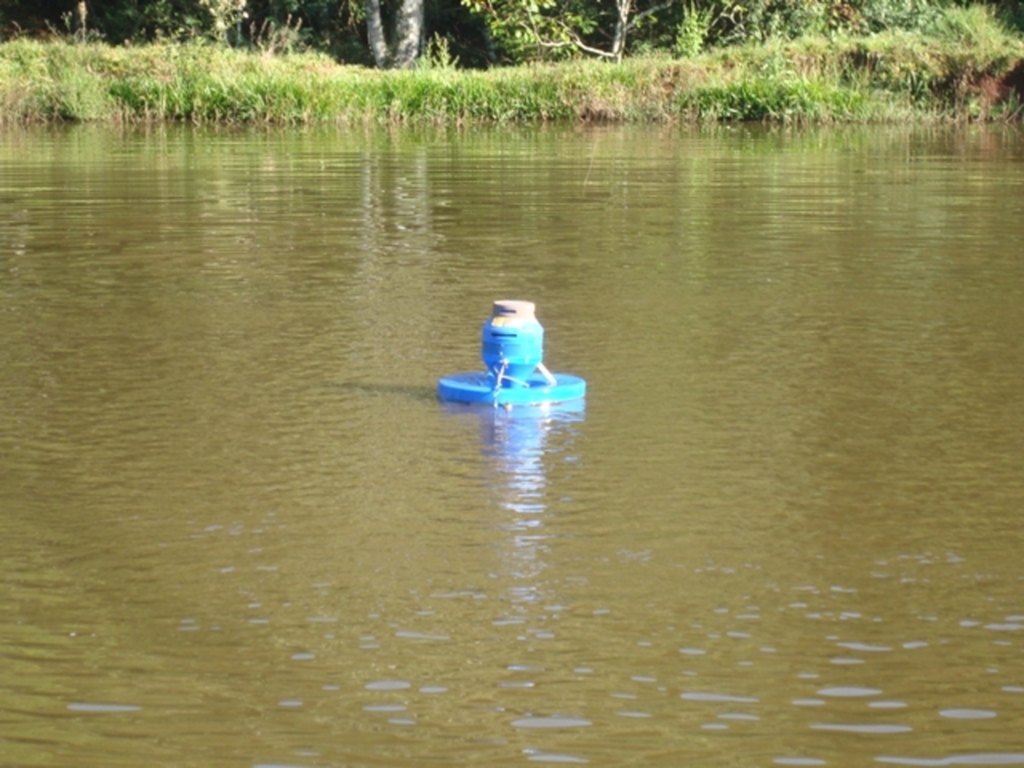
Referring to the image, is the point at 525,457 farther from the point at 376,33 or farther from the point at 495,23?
the point at 376,33

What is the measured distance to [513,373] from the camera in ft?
28.1

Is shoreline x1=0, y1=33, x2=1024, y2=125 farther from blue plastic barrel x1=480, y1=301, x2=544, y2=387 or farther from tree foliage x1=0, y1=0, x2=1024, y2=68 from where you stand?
blue plastic barrel x1=480, y1=301, x2=544, y2=387

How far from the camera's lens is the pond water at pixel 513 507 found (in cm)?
481

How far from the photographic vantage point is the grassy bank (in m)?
32.4

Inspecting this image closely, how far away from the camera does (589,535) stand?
20.8 ft

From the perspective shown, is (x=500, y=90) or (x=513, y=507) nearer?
(x=513, y=507)

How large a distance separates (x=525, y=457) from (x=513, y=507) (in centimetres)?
84

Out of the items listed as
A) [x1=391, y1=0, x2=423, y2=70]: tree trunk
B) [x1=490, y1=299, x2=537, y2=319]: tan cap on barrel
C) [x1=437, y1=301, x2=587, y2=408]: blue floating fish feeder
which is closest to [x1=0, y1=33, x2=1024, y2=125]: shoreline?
[x1=391, y1=0, x2=423, y2=70]: tree trunk

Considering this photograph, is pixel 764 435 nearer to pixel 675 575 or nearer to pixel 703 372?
pixel 703 372

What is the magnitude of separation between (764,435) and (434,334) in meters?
3.08

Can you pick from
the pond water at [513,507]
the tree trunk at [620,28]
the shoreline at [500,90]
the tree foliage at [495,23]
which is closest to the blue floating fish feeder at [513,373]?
the pond water at [513,507]

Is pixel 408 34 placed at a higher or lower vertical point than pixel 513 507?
higher

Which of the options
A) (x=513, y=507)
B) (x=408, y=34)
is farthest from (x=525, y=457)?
(x=408, y=34)

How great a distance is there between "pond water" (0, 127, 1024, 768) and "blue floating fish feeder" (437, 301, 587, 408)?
11cm
